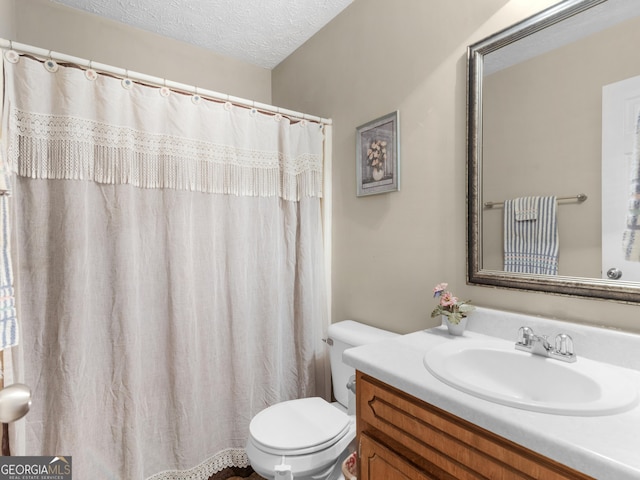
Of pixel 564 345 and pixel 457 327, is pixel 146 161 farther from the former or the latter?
pixel 564 345

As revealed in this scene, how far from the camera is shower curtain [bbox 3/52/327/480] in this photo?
1315 millimetres

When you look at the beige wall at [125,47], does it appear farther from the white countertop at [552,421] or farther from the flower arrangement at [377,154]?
the white countertop at [552,421]

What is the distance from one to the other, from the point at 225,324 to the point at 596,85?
1744mm

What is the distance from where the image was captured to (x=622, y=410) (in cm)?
69

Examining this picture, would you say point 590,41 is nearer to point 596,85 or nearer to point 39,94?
point 596,85

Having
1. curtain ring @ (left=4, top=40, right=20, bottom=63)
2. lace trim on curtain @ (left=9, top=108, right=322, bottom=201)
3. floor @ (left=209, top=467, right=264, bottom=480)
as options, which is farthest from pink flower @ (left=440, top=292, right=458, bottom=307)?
curtain ring @ (left=4, top=40, right=20, bottom=63)

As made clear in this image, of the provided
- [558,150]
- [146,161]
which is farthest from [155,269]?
[558,150]

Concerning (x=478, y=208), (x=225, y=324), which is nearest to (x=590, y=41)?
(x=478, y=208)

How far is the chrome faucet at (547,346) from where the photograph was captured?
3.17 ft

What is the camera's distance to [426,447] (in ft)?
2.72

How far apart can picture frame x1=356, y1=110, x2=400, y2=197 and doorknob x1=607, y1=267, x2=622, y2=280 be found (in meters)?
0.84

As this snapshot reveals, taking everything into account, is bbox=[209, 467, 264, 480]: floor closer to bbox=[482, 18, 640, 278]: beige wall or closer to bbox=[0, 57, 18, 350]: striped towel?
bbox=[0, 57, 18, 350]: striped towel

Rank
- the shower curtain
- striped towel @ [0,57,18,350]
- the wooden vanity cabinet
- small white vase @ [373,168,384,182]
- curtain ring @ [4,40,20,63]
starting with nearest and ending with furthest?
1. the wooden vanity cabinet
2. striped towel @ [0,57,18,350]
3. curtain ring @ [4,40,20,63]
4. the shower curtain
5. small white vase @ [373,168,384,182]

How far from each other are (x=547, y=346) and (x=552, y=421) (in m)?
0.40
